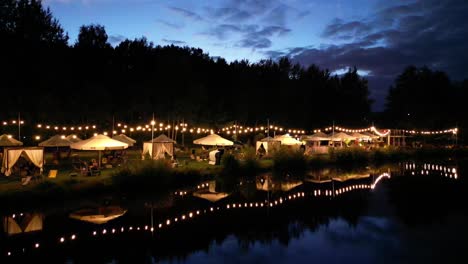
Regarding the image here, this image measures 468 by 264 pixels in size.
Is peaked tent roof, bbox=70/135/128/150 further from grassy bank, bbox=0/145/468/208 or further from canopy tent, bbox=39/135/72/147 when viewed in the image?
canopy tent, bbox=39/135/72/147

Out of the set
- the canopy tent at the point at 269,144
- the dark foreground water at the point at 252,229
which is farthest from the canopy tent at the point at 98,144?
the canopy tent at the point at 269,144

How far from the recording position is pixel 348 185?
23703 millimetres

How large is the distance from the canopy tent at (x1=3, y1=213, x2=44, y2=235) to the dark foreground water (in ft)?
0.11

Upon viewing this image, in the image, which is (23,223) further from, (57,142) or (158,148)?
(57,142)

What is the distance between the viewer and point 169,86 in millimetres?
43062

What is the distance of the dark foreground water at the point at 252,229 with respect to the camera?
11.5m

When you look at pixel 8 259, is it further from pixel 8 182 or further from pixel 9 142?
pixel 9 142

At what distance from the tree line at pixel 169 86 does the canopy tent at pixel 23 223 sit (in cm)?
2144

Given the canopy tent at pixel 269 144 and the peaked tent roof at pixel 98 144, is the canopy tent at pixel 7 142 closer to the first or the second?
the peaked tent roof at pixel 98 144

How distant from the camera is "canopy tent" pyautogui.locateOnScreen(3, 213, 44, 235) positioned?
13.1 m

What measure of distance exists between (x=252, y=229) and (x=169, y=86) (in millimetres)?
31080

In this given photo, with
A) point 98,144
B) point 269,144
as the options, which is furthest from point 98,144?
point 269,144

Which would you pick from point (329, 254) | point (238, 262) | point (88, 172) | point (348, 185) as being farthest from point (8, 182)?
point (348, 185)

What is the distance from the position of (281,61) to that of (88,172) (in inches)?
2064
